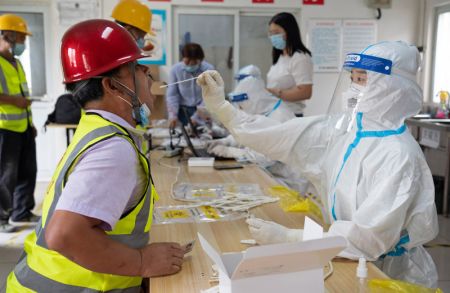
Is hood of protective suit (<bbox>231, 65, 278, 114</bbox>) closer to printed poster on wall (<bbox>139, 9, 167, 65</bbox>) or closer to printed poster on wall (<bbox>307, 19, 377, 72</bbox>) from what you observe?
printed poster on wall (<bbox>139, 9, 167, 65</bbox>)

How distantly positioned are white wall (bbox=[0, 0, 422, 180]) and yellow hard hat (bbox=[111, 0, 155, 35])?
8.76 ft

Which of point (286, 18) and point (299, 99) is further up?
point (286, 18)

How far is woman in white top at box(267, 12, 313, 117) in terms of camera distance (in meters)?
3.06

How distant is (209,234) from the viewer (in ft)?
4.70

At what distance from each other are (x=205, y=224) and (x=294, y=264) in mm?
688

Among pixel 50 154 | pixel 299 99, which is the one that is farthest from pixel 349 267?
pixel 50 154

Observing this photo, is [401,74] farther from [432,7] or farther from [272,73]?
[432,7]

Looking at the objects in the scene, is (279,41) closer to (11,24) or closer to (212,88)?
(212,88)

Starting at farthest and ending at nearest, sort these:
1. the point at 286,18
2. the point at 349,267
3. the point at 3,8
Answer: the point at 3,8 → the point at 286,18 → the point at 349,267

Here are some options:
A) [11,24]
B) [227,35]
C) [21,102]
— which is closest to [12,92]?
[21,102]

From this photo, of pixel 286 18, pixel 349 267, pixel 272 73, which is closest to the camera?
pixel 349 267

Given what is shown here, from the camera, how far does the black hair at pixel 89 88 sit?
1.05m

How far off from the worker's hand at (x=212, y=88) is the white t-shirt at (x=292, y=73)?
4.47 ft

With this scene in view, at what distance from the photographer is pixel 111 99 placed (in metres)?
1.09
